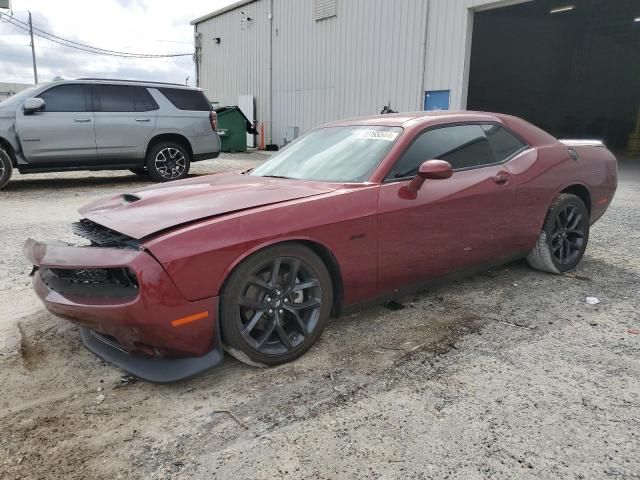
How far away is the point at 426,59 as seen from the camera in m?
12.3

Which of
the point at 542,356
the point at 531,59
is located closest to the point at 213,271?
the point at 542,356

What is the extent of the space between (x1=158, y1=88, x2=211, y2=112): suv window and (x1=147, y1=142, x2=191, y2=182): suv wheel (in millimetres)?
790

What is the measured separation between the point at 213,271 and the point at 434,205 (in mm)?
1543

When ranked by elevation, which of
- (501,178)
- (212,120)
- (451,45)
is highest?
(451,45)

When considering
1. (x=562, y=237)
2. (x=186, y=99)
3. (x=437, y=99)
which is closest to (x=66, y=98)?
(x=186, y=99)

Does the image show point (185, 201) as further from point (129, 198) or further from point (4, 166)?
point (4, 166)

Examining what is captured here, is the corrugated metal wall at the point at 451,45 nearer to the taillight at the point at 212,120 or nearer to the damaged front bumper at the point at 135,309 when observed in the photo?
the taillight at the point at 212,120

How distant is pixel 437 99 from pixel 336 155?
9645mm

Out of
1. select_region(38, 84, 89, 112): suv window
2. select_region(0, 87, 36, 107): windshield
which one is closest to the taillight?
select_region(38, 84, 89, 112): suv window

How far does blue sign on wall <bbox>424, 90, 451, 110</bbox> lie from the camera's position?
38.9 feet

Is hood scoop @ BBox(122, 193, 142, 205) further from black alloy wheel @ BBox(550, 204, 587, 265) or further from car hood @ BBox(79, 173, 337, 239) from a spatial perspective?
black alloy wheel @ BBox(550, 204, 587, 265)

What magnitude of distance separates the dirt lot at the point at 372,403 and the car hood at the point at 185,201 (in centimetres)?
41

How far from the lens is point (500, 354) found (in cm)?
282

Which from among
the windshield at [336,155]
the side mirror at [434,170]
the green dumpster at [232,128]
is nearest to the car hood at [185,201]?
the windshield at [336,155]
